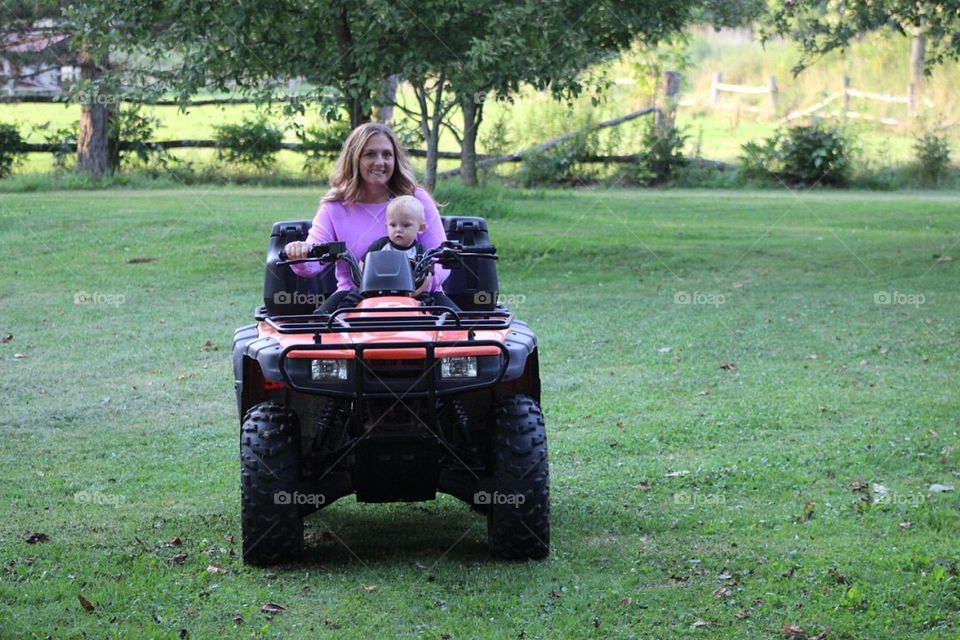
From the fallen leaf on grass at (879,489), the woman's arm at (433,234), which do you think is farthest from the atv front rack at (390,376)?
the fallen leaf on grass at (879,489)

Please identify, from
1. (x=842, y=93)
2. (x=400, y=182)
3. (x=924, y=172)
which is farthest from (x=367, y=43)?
(x=842, y=93)

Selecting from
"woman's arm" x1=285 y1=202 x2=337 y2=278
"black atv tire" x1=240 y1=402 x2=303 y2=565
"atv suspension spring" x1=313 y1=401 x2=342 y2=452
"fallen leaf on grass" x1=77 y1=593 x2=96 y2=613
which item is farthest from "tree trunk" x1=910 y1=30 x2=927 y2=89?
"fallen leaf on grass" x1=77 y1=593 x2=96 y2=613

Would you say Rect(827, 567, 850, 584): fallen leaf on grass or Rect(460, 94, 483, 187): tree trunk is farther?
Rect(460, 94, 483, 187): tree trunk

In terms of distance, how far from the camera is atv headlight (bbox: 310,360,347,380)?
4906mm

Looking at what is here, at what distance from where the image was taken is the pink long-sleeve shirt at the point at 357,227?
19.5 ft

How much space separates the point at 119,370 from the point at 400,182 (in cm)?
445

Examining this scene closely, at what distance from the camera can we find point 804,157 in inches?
979

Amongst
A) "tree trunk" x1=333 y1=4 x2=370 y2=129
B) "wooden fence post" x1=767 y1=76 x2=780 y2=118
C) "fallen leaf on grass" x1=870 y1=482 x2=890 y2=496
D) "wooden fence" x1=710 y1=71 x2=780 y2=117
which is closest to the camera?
"fallen leaf on grass" x1=870 y1=482 x2=890 y2=496

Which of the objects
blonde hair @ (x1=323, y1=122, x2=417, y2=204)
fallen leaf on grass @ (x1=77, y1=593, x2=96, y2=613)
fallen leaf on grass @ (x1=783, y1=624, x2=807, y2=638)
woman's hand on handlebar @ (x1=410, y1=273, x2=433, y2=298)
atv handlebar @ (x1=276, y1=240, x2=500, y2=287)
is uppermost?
blonde hair @ (x1=323, y1=122, x2=417, y2=204)

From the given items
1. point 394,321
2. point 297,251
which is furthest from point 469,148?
point 394,321

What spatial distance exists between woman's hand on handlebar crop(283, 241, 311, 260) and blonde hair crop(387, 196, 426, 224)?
362mm

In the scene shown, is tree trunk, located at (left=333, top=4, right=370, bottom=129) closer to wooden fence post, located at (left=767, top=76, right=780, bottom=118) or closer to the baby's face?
the baby's face

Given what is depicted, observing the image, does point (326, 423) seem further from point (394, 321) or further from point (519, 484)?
point (519, 484)

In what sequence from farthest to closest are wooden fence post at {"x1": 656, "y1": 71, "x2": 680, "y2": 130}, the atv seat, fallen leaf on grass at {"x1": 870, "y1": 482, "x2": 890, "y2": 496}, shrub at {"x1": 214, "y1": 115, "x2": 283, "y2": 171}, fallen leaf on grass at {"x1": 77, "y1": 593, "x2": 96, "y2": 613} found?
wooden fence post at {"x1": 656, "y1": 71, "x2": 680, "y2": 130} < shrub at {"x1": 214, "y1": 115, "x2": 283, "y2": 171} < fallen leaf on grass at {"x1": 870, "y1": 482, "x2": 890, "y2": 496} < the atv seat < fallen leaf on grass at {"x1": 77, "y1": 593, "x2": 96, "y2": 613}
